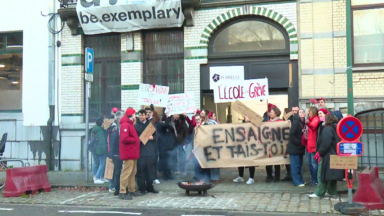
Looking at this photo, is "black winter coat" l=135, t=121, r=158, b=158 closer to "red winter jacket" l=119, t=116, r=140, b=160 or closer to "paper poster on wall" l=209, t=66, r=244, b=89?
"red winter jacket" l=119, t=116, r=140, b=160

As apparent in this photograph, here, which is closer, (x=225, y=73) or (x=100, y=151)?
(x=100, y=151)

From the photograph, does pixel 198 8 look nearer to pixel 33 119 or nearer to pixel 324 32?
pixel 324 32

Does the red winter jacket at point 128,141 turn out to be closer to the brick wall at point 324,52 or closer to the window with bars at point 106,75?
the window with bars at point 106,75

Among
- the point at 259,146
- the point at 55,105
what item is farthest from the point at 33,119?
the point at 259,146

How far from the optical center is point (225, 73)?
12.8 meters

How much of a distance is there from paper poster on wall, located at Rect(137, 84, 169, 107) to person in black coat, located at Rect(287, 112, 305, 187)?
12.3 feet

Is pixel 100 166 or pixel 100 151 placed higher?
pixel 100 151

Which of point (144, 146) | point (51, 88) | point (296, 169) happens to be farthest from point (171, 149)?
point (51, 88)

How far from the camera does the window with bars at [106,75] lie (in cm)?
1416

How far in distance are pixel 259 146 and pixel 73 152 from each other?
668 centimetres

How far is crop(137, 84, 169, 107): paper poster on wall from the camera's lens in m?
11.6

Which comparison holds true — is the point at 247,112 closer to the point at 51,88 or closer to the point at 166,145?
the point at 166,145

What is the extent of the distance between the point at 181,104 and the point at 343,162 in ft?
16.2

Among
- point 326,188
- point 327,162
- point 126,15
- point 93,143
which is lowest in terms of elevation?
point 326,188
